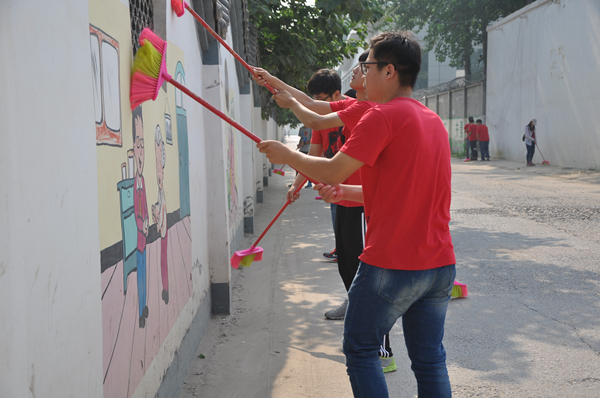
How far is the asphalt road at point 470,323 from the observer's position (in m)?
3.41

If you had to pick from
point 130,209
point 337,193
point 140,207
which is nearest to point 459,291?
point 337,193

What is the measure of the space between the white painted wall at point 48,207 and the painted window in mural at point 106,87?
0.29 ft

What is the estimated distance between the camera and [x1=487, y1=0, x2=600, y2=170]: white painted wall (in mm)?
17823

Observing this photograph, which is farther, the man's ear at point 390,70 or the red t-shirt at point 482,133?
the red t-shirt at point 482,133

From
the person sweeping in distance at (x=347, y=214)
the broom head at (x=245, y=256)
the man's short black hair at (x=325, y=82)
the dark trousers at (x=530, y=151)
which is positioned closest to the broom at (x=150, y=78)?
the person sweeping in distance at (x=347, y=214)

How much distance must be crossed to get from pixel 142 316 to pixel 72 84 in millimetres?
1276

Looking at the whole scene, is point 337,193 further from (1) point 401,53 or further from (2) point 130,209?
(2) point 130,209

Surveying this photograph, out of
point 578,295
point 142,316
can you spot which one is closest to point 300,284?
point 578,295

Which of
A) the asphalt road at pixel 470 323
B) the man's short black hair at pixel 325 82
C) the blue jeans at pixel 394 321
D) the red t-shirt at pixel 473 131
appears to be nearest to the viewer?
the blue jeans at pixel 394 321

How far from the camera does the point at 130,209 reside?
244 cm

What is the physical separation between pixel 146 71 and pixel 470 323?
10.3 feet

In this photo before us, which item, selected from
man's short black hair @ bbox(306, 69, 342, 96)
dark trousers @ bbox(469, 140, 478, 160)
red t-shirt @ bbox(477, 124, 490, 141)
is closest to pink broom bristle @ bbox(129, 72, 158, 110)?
man's short black hair @ bbox(306, 69, 342, 96)

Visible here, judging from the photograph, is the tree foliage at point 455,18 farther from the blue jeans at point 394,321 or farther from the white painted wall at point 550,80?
the blue jeans at point 394,321

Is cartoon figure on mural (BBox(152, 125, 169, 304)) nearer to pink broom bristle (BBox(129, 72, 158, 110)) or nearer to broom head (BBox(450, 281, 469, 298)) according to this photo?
pink broom bristle (BBox(129, 72, 158, 110))
